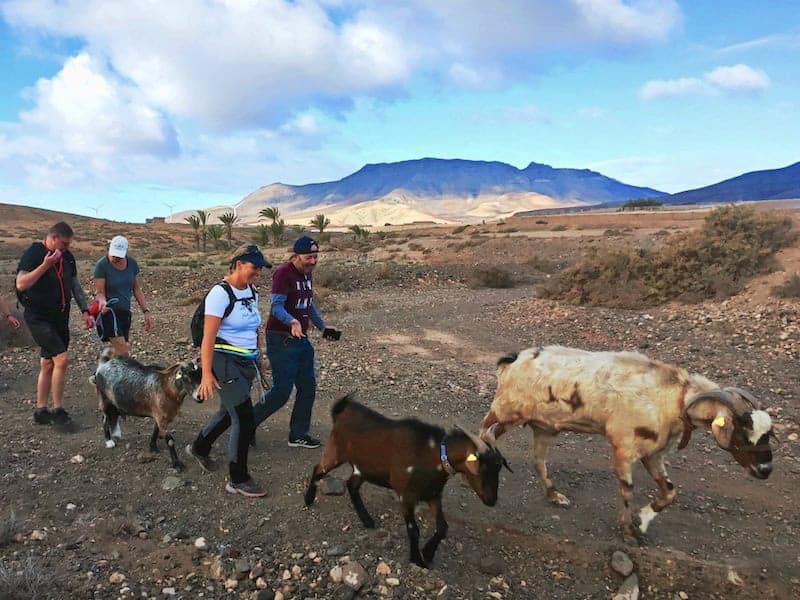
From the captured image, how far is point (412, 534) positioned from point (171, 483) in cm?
251

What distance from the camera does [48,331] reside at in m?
6.53

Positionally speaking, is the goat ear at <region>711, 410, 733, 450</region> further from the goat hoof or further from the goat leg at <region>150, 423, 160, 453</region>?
the goat leg at <region>150, 423, 160, 453</region>

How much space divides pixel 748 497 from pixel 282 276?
191 inches

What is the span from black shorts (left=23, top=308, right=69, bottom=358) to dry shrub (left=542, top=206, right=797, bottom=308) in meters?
12.3

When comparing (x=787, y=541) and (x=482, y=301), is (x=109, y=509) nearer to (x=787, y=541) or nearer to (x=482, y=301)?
(x=787, y=541)

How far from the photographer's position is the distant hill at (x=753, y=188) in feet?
549

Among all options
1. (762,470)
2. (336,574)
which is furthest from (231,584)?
(762,470)

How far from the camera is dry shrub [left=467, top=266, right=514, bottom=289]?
2184 centimetres

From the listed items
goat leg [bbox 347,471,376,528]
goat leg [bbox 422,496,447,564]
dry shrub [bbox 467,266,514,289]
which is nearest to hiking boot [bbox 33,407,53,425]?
goat leg [bbox 347,471,376,528]

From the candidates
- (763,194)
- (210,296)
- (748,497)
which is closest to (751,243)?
(748,497)

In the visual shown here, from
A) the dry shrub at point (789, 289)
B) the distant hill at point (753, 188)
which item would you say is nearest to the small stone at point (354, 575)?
the dry shrub at point (789, 289)

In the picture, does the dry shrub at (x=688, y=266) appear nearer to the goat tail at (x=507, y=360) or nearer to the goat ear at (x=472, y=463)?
the goat tail at (x=507, y=360)

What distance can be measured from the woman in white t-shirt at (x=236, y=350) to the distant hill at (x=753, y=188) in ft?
581

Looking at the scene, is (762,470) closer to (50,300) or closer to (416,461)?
(416,461)
